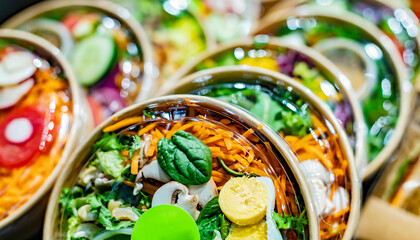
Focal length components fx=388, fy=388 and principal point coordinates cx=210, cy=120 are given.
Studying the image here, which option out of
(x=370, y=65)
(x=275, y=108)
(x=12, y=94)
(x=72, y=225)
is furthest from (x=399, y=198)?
(x=12, y=94)

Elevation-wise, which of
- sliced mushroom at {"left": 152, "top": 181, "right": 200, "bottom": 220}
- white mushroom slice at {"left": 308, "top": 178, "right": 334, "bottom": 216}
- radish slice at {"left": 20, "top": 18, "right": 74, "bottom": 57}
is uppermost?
radish slice at {"left": 20, "top": 18, "right": 74, "bottom": 57}

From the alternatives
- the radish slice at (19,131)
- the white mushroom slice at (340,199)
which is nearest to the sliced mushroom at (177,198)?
the white mushroom slice at (340,199)

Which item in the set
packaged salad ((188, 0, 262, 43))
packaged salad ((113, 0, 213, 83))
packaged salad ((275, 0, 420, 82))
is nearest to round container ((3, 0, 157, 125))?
packaged salad ((113, 0, 213, 83))

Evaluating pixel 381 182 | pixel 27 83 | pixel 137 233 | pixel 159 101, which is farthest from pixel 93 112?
pixel 381 182

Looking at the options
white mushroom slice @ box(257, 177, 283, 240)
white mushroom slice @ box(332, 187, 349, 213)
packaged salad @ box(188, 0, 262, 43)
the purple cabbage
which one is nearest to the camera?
white mushroom slice @ box(257, 177, 283, 240)

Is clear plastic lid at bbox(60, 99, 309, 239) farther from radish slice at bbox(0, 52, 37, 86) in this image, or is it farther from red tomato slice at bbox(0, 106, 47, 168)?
radish slice at bbox(0, 52, 37, 86)

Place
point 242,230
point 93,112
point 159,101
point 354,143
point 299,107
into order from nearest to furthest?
point 242,230 → point 159,101 → point 299,107 → point 354,143 → point 93,112

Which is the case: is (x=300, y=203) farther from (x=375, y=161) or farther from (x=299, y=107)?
(x=375, y=161)
